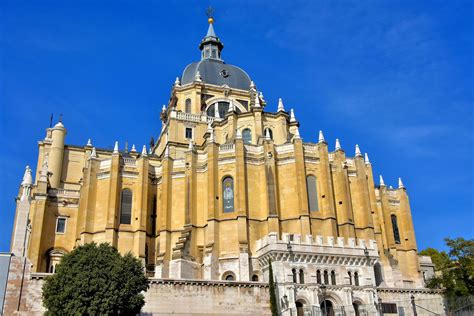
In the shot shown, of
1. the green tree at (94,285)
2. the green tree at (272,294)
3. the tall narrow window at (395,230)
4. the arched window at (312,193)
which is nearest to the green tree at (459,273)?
the tall narrow window at (395,230)

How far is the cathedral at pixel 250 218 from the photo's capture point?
41.7 m

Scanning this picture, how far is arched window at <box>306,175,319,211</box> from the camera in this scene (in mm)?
49812

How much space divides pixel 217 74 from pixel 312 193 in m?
28.4

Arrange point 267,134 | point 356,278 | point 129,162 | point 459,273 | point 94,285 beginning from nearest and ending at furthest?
point 94,285, point 356,278, point 459,273, point 129,162, point 267,134

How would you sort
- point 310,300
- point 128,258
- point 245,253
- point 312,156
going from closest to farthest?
point 128,258, point 310,300, point 245,253, point 312,156

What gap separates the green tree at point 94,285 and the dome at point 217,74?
41043 mm

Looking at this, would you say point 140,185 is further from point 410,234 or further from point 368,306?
point 410,234

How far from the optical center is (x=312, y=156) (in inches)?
2041

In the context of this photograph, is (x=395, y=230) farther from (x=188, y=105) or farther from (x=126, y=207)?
(x=188, y=105)

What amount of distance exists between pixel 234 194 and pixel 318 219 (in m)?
8.23

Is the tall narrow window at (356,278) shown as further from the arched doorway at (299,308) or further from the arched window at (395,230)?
the arched window at (395,230)

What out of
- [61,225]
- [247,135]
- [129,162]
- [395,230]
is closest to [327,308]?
[395,230]

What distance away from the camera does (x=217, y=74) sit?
72312 mm

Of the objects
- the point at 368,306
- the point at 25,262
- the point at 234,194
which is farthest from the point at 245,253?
the point at 25,262
